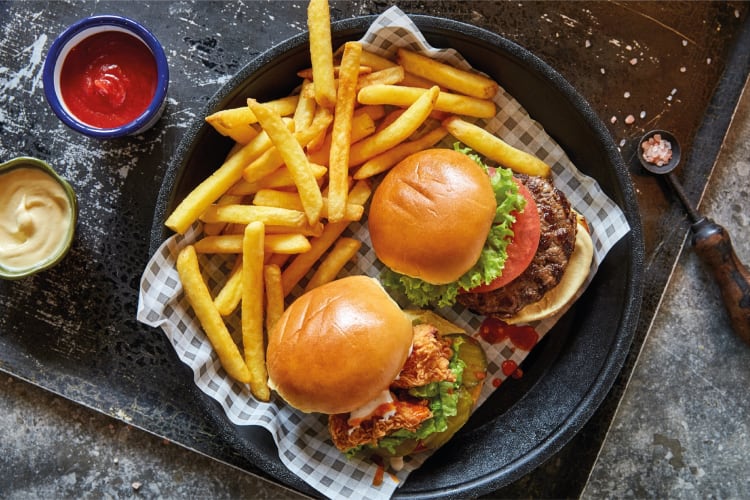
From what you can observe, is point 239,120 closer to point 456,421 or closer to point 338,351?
point 338,351

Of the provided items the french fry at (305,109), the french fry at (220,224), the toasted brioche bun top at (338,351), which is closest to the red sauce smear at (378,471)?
the toasted brioche bun top at (338,351)

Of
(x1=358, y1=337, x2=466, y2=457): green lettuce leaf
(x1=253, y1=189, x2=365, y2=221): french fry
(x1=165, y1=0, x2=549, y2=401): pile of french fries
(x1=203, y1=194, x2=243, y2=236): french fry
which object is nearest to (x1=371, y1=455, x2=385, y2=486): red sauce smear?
(x1=358, y1=337, x2=466, y2=457): green lettuce leaf

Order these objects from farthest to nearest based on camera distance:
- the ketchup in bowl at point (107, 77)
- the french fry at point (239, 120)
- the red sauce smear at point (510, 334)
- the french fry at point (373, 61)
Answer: the red sauce smear at point (510, 334), the french fry at point (373, 61), the ketchup in bowl at point (107, 77), the french fry at point (239, 120)

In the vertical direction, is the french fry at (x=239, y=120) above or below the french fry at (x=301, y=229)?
above

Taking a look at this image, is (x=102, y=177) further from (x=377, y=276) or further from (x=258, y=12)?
(x=377, y=276)

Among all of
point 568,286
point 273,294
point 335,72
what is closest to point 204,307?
point 273,294

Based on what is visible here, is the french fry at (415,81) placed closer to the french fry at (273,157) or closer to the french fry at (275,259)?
the french fry at (273,157)
